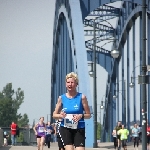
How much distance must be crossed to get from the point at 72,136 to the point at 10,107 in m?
121

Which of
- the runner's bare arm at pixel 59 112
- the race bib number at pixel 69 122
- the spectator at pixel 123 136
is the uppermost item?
Answer: the runner's bare arm at pixel 59 112

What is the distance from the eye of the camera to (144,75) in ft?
69.5

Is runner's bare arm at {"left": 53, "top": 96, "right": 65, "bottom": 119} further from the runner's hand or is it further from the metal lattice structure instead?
the metal lattice structure

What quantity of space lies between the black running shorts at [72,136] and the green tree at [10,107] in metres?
118

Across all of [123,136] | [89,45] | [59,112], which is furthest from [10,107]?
[59,112]

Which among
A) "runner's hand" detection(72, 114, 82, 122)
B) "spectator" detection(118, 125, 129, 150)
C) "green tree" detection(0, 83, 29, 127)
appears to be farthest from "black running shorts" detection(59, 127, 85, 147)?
"green tree" detection(0, 83, 29, 127)

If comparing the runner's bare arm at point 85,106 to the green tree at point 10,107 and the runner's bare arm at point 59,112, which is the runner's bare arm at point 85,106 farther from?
the green tree at point 10,107

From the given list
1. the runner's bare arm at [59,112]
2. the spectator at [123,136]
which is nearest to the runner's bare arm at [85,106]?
the runner's bare arm at [59,112]

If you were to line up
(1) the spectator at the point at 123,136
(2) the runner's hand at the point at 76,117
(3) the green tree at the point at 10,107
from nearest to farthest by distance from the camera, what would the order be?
(2) the runner's hand at the point at 76,117, (1) the spectator at the point at 123,136, (3) the green tree at the point at 10,107

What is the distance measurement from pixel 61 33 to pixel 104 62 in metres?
17.8

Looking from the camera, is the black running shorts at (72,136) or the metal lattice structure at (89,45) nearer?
the black running shorts at (72,136)

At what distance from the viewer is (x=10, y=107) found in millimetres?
129875

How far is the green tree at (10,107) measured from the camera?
12850 cm

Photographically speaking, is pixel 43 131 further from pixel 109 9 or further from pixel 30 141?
pixel 109 9
